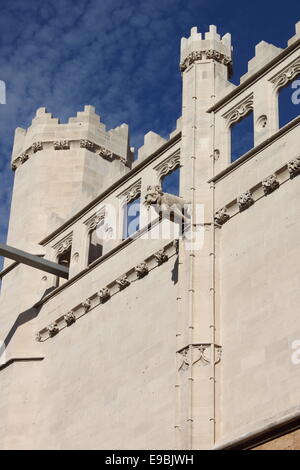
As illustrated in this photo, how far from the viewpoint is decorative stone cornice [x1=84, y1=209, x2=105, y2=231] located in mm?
33188

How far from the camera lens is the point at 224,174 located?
92.0 ft

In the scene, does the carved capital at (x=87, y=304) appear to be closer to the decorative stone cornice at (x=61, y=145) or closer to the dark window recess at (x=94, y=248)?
the dark window recess at (x=94, y=248)

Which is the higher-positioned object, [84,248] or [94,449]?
[84,248]

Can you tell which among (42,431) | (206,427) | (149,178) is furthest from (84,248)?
(206,427)

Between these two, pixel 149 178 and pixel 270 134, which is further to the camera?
pixel 149 178

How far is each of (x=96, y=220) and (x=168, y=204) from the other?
6.10 m

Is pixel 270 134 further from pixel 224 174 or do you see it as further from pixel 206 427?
pixel 206 427

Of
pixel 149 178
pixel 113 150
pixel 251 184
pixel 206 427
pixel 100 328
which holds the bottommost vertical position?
pixel 206 427

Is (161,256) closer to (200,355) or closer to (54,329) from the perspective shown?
(200,355)

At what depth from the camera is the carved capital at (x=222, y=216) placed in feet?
89.9

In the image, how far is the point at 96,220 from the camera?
109 feet

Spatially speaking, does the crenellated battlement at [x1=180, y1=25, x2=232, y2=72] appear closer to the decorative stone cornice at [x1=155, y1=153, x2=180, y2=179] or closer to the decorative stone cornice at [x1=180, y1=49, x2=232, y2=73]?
the decorative stone cornice at [x1=180, y1=49, x2=232, y2=73]

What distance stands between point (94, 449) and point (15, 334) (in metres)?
5.98

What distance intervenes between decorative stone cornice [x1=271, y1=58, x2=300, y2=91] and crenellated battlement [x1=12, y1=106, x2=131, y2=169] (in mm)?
10564
